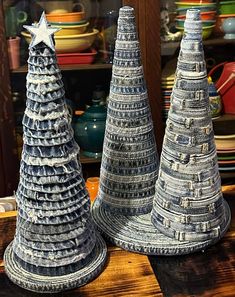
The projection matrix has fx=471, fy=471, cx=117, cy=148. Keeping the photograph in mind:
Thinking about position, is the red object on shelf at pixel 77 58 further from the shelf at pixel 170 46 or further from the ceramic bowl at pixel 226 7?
the ceramic bowl at pixel 226 7

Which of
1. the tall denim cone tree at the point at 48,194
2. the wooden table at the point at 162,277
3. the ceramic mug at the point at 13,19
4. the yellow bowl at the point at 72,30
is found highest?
the ceramic mug at the point at 13,19

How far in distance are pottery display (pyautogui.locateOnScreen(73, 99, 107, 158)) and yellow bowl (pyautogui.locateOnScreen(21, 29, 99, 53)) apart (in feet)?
0.63

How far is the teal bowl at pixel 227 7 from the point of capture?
5.48 feet

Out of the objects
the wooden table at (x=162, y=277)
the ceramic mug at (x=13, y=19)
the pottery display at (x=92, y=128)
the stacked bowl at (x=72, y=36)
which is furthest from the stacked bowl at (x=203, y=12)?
the wooden table at (x=162, y=277)

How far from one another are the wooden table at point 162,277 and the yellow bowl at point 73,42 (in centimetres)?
98

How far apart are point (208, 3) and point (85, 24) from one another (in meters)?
0.43

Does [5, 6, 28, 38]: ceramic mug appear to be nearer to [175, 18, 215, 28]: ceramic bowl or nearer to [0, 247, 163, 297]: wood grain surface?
[175, 18, 215, 28]: ceramic bowl

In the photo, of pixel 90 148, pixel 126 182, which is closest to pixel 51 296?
pixel 126 182

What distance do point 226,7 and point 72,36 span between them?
56cm

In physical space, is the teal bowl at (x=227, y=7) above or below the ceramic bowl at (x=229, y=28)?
above

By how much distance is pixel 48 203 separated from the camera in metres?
0.63

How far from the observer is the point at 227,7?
5.50 feet

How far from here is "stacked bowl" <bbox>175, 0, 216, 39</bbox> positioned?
1.61 m

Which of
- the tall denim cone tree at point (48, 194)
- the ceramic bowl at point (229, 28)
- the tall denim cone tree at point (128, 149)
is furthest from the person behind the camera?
the ceramic bowl at point (229, 28)
